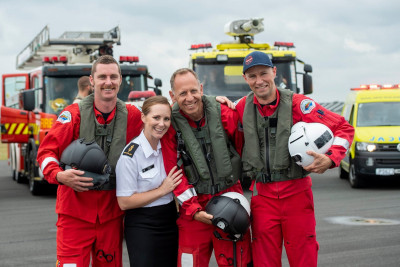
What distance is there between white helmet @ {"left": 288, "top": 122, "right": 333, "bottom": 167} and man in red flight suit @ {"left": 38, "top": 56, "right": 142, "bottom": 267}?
4.23ft

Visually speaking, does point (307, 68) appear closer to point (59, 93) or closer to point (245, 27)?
point (245, 27)

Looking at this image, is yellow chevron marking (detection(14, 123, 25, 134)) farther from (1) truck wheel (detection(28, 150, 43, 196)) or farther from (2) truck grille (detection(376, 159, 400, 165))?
(2) truck grille (detection(376, 159, 400, 165))

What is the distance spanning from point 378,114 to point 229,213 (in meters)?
11.0

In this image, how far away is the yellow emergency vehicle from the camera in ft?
45.8

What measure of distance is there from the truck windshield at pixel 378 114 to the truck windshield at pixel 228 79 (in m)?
1.69

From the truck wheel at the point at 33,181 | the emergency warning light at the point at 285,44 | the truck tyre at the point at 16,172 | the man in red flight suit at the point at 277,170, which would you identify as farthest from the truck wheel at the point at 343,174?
the man in red flight suit at the point at 277,170

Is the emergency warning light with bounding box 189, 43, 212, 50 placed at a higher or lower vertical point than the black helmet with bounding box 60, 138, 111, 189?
higher

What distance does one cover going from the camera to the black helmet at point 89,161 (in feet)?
15.5

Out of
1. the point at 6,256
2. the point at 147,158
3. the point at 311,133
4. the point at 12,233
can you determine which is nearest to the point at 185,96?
the point at 147,158

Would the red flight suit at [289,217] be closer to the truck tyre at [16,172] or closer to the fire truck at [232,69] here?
the fire truck at [232,69]

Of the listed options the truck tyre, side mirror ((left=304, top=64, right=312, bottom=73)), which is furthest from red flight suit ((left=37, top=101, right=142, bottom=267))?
the truck tyre

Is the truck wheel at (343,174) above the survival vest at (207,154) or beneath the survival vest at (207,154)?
beneath

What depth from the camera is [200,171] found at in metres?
4.97

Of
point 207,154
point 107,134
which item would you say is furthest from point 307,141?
point 107,134
